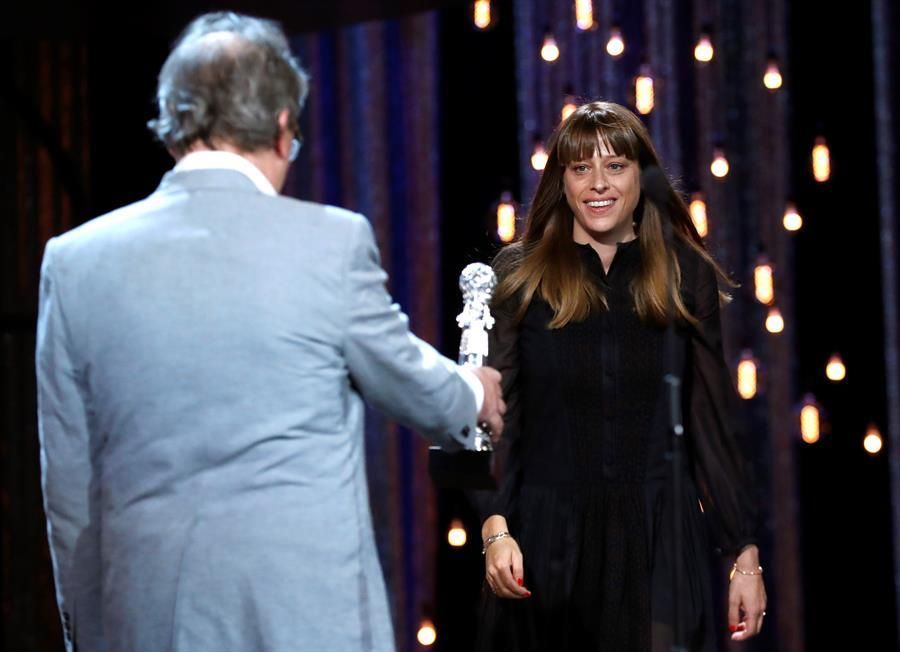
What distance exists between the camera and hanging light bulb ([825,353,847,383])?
13.2ft

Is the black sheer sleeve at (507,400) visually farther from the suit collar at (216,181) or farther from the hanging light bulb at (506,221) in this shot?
the hanging light bulb at (506,221)

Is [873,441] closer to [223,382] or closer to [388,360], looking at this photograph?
[388,360]

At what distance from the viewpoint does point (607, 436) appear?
2.46m

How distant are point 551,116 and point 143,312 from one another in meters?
2.77

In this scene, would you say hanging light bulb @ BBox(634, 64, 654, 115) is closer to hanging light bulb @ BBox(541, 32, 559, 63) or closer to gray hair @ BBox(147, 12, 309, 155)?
hanging light bulb @ BBox(541, 32, 559, 63)

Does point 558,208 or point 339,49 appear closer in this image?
point 558,208

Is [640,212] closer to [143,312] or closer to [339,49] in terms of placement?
[143,312]

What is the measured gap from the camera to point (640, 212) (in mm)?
2666

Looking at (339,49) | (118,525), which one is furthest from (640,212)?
(339,49)

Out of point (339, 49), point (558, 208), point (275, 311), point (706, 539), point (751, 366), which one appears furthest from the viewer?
point (339, 49)

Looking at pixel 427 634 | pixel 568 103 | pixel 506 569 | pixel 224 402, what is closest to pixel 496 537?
pixel 506 569

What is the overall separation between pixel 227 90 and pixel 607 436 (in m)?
1.02

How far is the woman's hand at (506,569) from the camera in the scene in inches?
94.3

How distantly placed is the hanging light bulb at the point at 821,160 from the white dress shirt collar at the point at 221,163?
262cm
